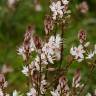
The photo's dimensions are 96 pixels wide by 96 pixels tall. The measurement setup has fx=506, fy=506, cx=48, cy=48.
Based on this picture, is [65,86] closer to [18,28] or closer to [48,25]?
[48,25]

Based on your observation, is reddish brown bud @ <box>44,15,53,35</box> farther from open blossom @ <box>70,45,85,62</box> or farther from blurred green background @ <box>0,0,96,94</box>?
blurred green background @ <box>0,0,96,94</box>

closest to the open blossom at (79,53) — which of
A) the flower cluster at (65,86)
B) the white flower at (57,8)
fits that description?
the flower cluster at (65,86)

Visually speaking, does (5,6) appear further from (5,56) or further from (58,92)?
(58,92)

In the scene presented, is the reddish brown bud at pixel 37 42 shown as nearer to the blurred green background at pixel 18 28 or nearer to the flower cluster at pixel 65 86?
the flower cluster at pixel 65 86

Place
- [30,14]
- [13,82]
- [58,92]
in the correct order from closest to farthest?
1. [58,92]
2. [13,82]
3. [30,14]

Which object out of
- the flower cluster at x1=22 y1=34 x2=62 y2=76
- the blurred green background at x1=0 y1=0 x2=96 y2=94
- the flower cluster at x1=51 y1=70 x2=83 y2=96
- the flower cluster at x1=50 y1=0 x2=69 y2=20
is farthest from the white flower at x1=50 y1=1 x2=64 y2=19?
the blurred green background at x1=0 y1=0 x2=96 y2=94

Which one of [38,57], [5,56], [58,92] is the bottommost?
[58,92]

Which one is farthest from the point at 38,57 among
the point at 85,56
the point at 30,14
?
the point at 30,14

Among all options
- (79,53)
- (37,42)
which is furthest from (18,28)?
(37,42)
